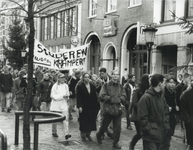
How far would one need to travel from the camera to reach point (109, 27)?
23.6 m

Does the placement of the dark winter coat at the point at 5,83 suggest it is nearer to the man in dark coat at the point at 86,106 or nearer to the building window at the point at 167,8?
the man in dark coat at the point at 86,106

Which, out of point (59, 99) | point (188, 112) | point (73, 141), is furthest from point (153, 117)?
point (59, 99)

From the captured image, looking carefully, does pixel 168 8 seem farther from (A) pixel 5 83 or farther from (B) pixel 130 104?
(B) pixel 130 104

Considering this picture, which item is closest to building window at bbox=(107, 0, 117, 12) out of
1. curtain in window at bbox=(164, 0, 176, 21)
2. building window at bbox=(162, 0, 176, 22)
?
building window at bbox=(162, 0, 176, 22)

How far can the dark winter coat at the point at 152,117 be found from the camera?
224 inches

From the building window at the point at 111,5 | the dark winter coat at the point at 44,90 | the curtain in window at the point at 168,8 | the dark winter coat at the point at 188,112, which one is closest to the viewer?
the dark winter coat at the point at 188,112

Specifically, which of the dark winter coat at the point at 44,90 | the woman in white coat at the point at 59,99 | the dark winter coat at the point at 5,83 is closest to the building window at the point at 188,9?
the dark winter coat at the point at 44,90

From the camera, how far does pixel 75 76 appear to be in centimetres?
1340

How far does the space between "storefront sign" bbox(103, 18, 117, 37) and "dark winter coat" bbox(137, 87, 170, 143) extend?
17.4 m

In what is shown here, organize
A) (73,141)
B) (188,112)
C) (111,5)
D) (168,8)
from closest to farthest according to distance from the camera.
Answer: (188,112)
(73,141)
(168,8)
(111,5)

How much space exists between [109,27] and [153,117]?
18.2 metres

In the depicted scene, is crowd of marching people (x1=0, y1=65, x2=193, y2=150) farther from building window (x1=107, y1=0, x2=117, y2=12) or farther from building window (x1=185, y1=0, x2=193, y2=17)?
building window (x1=107, y1=0, x2=117, y2=12)

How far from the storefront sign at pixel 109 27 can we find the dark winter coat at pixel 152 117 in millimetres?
17442

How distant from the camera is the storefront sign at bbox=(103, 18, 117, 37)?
23136mm
